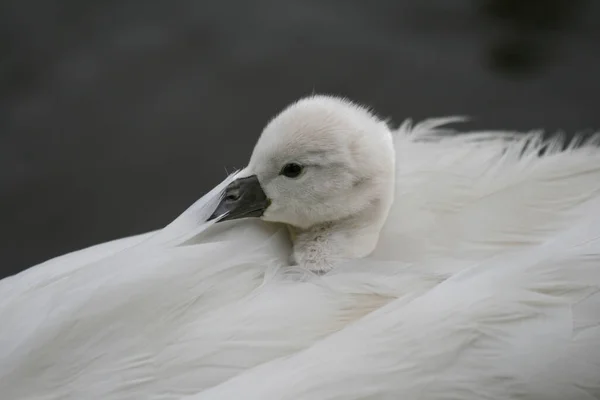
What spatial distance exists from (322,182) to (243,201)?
0.16 metres

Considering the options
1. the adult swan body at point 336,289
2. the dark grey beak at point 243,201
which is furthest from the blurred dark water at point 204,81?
the dark grey beak at point 243,201

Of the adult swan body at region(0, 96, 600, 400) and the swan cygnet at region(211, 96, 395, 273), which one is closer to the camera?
the adult swan body at region(0, 96, 600, 400)

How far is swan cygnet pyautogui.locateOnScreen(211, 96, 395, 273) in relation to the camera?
6.12ft

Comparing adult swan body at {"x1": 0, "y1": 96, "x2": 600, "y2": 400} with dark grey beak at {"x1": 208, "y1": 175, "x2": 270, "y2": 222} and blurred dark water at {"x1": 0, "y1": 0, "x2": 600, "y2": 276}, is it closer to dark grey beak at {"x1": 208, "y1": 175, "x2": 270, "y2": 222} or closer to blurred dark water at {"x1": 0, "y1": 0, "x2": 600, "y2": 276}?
dark grey beak at {"x1": 208, "y1": 175, "x2": 270, "y2": 222}

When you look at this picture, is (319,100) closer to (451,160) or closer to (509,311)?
(451,160)

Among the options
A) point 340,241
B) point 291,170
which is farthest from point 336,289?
point 291,170

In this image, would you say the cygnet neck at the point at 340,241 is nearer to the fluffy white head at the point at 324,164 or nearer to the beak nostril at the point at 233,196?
the fluffy white head at the point at 324,164

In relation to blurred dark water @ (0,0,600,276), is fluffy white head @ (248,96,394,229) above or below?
below

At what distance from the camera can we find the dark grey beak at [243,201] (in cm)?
190

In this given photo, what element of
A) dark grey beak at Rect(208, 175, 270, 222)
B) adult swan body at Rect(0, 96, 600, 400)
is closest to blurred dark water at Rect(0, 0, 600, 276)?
adult swan body at Rect(0, 96, 600, 400)

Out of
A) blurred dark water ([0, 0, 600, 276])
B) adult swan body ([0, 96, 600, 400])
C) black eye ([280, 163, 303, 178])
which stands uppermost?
blurred dark water ([0, 0, 600, 276])

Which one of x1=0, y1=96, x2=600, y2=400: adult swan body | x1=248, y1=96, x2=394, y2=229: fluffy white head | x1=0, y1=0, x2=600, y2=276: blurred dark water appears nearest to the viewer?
x1=0, y1=96, x2=600, y2=400: adult swan body

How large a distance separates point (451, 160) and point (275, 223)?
0.43m

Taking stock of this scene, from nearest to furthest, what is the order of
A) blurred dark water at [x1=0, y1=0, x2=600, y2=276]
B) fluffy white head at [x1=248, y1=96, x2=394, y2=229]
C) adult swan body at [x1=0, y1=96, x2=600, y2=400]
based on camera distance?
1. adult swan body at [x1=0, y1=96, x2=600, y2=400]
2. fluffy white head at [x1=248, y1=96, x2=394, y2=229]
3. blurred dark water at [x1=0, y1=0, x2=600, y2=276]
